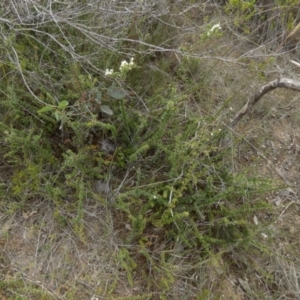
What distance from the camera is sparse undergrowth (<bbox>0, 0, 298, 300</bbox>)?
186 cm

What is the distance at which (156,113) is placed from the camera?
211 cm

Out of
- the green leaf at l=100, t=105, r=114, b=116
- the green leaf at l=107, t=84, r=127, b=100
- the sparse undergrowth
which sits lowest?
the sparse undergrowth

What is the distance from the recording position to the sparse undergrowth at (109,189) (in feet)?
6.10

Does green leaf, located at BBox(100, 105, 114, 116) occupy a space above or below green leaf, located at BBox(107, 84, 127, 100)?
below

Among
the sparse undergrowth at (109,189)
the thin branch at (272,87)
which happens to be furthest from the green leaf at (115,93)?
the thin branch at (272,87)

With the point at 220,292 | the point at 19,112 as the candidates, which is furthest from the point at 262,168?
the point at 19,112

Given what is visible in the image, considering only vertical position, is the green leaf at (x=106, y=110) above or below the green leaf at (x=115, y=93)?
below

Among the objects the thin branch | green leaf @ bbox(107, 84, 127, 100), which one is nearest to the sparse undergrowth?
green leaf @ bbox(107, 84, 127, 100)

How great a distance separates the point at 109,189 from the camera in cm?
203

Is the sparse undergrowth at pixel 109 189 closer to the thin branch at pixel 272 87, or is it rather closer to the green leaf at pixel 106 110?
the green leaf at pixel 106 110

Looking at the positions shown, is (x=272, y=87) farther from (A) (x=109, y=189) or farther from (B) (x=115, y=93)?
(A) (x=109, y=189)

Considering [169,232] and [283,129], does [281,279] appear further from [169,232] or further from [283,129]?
[283,129]

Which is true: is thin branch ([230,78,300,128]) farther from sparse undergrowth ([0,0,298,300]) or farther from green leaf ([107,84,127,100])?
green leaf ([107,84,127,100])

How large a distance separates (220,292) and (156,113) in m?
1.03
